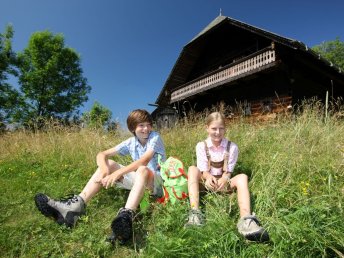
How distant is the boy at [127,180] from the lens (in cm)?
250

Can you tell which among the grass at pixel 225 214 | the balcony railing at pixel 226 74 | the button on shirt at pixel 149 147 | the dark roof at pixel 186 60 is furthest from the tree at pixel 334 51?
the button on shirt at pixel 149 147

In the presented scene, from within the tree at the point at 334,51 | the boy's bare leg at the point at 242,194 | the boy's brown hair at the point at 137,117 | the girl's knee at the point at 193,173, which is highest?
the tree at the point at 334,51

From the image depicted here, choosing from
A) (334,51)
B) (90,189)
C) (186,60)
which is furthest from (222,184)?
(334,51)

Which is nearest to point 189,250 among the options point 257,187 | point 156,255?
point 156,255

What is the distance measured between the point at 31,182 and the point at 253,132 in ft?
11.6

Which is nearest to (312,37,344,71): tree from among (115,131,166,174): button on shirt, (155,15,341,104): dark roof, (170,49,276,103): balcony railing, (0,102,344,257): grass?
(155,15,341,104): dark roof

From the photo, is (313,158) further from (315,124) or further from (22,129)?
(22,129)

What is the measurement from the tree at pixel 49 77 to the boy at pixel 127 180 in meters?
19.5

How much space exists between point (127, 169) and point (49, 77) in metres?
21.3

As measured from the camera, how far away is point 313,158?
303cm

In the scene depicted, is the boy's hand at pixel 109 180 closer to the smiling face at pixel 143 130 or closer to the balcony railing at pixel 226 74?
the smiling face at pixel 143 130

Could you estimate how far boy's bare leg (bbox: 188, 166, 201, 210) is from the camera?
2557 millimetres

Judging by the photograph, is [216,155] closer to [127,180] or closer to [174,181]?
[174,181]

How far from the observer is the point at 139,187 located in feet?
8.79
